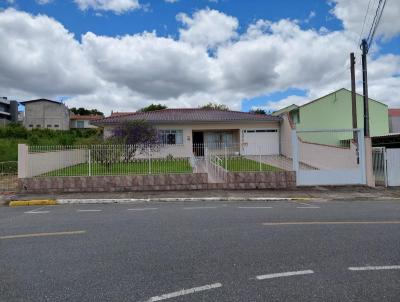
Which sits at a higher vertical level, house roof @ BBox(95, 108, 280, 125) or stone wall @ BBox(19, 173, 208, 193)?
house roof @ BBox(95, 108, 280, 125)

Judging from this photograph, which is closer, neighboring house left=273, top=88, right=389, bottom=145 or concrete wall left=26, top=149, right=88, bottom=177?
concrete wall left=26, top=149, right=88, bottom=177

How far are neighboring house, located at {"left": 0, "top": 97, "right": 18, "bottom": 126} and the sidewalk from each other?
243 ft

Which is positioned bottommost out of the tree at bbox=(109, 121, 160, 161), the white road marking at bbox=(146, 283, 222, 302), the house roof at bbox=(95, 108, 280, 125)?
the white road marking at bbox=(146, 283, 222, 302)

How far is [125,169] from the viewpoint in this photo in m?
13.5

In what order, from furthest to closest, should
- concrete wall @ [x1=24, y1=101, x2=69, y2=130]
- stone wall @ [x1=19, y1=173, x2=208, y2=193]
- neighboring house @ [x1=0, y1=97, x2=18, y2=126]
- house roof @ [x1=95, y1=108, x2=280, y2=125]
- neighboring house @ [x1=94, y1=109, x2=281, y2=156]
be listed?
neighboring house @ [x1=0, y1=97, x2=18, y2=126] < concrete wall @ [x1=24, y1=101, x2=69, y2=130] < neighboring house @ [x1=94, y1=109, x2=281, y2=156] < house roof @ [x1=95, y1=108, x2=280, y2=125] < stone wall @ [x1=19, y1=173, x2=208, y2=193]

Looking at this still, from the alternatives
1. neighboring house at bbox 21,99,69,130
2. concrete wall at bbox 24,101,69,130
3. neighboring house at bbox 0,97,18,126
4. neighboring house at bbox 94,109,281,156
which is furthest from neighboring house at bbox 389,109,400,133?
neighboring house at bbox 0,97,18,126

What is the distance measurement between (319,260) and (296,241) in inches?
39.1

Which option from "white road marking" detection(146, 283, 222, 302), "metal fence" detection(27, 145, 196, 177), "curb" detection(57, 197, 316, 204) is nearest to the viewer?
"white road marking" detection(146, 283, 222, 302)

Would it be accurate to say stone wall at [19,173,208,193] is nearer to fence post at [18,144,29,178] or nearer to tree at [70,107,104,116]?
fence post at [18,144,29,178]

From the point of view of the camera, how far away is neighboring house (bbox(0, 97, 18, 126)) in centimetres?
7562

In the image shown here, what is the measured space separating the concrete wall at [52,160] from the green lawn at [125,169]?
247 millimetres

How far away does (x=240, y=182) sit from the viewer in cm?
1343

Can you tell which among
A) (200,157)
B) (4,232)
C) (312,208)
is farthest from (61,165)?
(312,208)

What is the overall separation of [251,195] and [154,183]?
3940mm
